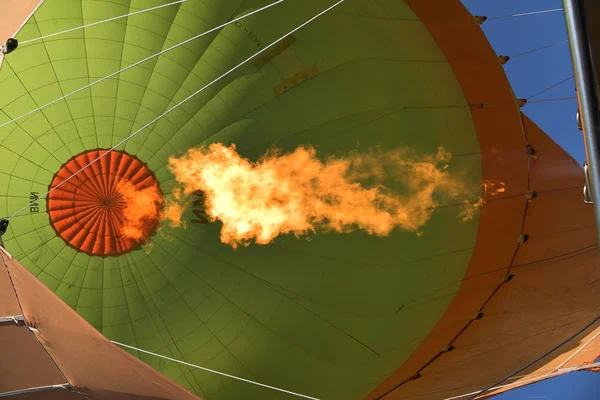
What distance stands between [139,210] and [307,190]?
1.62 meters

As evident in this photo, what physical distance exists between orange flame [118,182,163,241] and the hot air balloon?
1.8 inches

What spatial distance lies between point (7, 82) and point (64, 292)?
203cm

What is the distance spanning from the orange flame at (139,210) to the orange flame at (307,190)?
1.02 ft

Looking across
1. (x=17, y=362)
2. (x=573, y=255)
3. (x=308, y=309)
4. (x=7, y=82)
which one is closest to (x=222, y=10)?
(x=7, y=82)

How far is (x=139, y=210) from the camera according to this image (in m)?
5.27

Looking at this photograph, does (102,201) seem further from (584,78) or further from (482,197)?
(584,78)

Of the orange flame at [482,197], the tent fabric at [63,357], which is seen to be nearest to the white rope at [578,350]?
the orange flame at [482,197]

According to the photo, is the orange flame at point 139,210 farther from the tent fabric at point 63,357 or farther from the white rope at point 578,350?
the white rope at point 578,350

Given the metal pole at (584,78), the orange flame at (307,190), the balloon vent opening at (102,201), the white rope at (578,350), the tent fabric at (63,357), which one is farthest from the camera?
the white rope at (578,350)

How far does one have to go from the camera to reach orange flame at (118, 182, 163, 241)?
5234 millimetres

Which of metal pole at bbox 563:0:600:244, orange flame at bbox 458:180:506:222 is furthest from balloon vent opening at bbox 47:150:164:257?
metal pole at bbox 563:0:600:244

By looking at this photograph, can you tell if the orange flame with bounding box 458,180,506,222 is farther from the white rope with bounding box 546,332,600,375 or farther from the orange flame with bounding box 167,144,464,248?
the white rope with bounding box 546,332,600,375

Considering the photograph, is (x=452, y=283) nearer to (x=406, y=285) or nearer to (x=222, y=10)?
(x=406, y=285)

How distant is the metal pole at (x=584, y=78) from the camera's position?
1.64m
